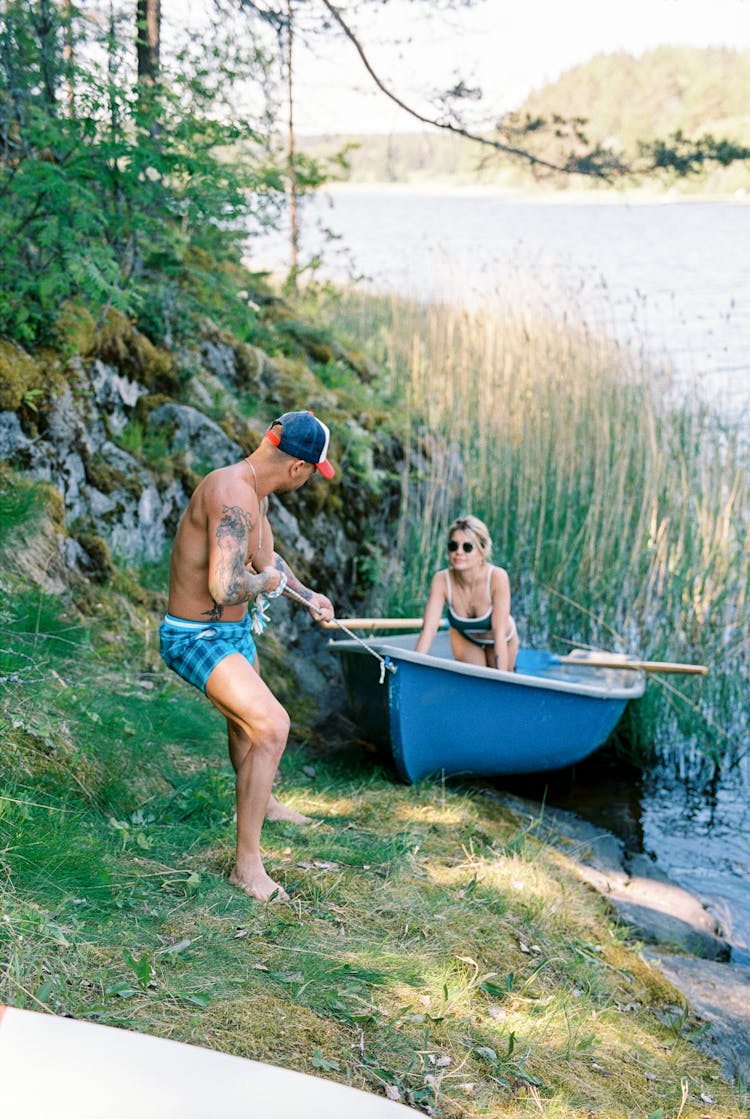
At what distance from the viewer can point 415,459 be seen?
27.8 feet

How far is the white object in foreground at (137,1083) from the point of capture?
1471 millimetres

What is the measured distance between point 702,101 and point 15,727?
2520 centimetres

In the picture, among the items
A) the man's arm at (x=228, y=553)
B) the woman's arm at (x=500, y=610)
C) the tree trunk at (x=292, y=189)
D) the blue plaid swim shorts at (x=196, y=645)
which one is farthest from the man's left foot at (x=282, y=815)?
the tree trunk at (x=292, y=189)

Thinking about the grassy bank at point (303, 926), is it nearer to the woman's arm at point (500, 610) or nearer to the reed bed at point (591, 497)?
the woman's arm at point (500, 610)

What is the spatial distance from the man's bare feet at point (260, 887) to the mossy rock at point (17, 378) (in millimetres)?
2979

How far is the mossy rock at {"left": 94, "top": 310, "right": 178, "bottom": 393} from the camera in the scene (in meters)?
6.58

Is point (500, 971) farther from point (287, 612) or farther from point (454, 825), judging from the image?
point (287, 612)

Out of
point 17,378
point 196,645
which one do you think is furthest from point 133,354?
point 196,645

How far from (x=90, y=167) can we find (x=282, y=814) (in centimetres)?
355

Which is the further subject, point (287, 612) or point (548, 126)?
point (548, 126)

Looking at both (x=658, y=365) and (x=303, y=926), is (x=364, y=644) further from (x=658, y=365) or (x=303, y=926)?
(x=658, y=365)

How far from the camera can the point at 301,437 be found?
3.71 meters

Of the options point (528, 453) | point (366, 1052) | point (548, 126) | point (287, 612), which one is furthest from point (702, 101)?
point (366, 1052)

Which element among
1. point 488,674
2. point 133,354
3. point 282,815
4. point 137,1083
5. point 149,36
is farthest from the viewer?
point 149,36
